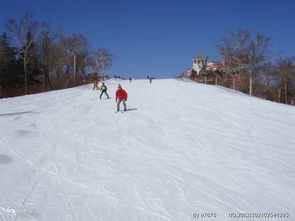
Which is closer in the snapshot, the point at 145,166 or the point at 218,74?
the point at 145,166

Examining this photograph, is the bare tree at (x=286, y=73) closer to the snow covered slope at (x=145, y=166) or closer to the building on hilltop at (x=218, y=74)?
the building on hilltop at (x=218, y=74)

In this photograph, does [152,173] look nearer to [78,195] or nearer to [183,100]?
[78,195]

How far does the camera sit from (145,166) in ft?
23.7

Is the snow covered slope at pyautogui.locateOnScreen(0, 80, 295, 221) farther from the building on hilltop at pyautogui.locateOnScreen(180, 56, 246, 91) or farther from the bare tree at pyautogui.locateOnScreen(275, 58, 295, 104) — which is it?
the bare tree at pyautogui.locateOnScreen(275, 58, 295, 104)

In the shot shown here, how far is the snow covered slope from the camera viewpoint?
17.1 ft

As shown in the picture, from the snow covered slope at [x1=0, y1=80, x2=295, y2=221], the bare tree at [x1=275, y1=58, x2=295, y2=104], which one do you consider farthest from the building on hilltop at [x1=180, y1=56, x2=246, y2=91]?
the snow covered slope at [x1=0, y1=80, x2=295, y2=221]

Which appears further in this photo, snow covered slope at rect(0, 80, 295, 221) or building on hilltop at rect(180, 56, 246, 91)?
building on hilltop at rect(180, 56, 246, 91)

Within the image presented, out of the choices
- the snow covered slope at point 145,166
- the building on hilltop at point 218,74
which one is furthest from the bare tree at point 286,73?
the snow covered slope at point 145,166

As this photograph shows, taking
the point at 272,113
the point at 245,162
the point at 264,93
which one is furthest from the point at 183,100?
the point at 264,93

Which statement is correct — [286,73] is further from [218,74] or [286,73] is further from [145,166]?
[145,166]

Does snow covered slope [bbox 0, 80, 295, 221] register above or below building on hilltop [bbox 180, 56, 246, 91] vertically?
below

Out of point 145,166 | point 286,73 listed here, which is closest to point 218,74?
point 286,73

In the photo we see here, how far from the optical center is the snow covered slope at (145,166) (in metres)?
5.22

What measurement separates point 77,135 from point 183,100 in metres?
10.3
